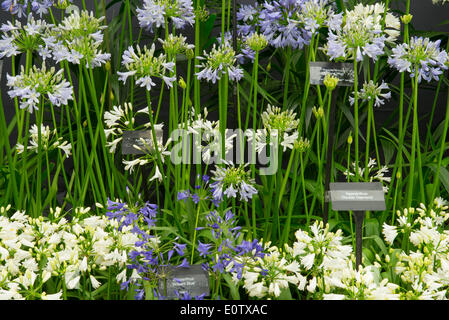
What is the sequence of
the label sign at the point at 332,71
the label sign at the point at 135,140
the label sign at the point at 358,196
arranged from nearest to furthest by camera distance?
1. the label sign at the point at 358,196
2. the label sign at the point at 332,71
3. the label sign at the point at 135,140

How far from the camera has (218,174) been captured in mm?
1170

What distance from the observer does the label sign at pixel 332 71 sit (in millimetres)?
1161

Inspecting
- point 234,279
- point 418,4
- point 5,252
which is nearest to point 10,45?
point 5,252

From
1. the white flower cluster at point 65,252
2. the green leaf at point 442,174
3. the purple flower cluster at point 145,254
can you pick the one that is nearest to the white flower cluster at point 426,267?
the green leaf at point 442,174

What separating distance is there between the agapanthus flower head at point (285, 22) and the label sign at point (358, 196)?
443 mm

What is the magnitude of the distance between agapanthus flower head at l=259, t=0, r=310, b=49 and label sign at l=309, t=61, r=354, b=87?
0.13m

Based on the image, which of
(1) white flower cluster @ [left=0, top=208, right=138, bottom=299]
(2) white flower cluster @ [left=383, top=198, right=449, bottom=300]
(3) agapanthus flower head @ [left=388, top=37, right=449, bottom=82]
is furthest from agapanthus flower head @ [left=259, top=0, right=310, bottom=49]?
(1) white flower cluster @ [left=0, top=208, right=138, bottom=299]

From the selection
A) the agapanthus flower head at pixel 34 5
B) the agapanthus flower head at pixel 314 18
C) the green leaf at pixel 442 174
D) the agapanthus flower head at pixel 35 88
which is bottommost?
the green leaf at pixel 442 174

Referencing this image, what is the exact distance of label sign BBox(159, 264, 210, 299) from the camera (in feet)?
3.02

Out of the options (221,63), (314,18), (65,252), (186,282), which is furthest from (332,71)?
(65,252)

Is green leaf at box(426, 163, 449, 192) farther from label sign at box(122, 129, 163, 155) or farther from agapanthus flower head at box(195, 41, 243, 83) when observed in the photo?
label sign at box(122, 129, 163, 155)

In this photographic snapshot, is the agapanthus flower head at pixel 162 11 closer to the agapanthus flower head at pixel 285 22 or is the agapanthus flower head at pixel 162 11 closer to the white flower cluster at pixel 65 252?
the agapanthus flower head at pixel 285 22
